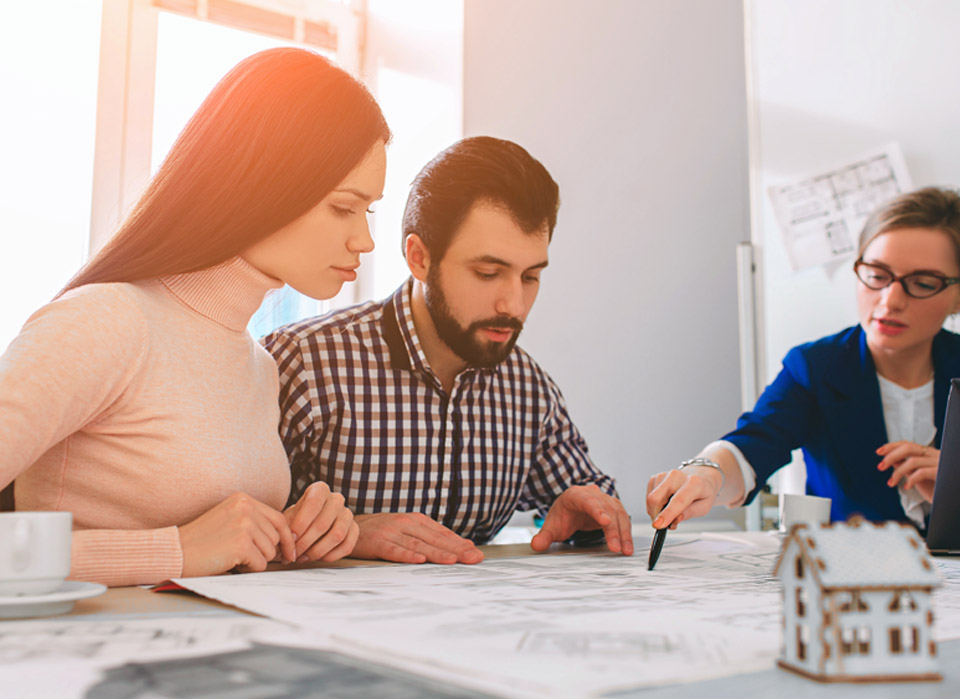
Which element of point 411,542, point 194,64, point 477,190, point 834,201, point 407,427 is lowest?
point 411,542

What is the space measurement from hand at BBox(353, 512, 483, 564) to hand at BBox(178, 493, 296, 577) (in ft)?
0.48

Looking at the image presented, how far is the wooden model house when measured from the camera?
376 millimetres

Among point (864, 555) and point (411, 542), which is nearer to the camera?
point (864, 555)

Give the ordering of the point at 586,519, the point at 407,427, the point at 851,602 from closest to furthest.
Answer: the point at 851,602 → the point at 586,519 → the point at 407,427

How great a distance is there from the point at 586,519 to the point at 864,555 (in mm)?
853

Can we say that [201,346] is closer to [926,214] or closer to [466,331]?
[466,331]

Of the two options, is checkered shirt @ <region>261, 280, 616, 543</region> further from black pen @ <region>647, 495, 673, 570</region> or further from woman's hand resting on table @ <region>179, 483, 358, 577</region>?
black pen @ <region>647, 495, 673, 570</region>

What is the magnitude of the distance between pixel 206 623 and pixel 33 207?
1.62m

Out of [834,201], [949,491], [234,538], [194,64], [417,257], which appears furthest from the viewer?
[834,201]

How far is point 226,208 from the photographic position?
96 centimetres

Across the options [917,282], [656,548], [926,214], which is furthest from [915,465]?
[656,548]

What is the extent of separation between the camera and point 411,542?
99 centimetres

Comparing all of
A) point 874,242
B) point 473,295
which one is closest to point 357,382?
point 473,295

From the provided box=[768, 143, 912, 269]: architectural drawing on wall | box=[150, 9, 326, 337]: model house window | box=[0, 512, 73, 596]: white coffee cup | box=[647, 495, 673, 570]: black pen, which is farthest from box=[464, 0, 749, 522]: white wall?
box=[0, 512, 73, 596]: white coffee cup
